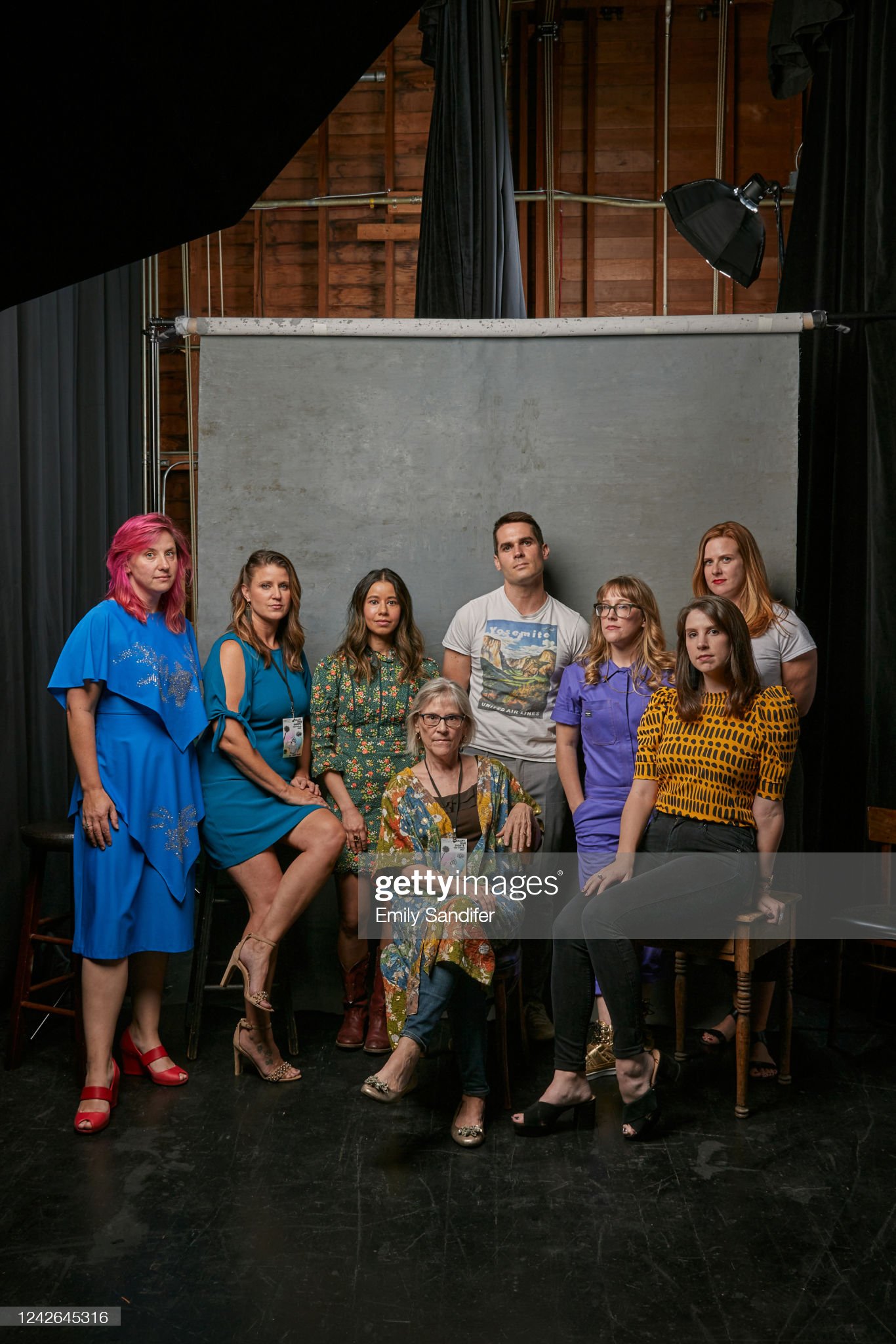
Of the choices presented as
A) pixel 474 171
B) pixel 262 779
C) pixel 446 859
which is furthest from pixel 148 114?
pixel 474 171

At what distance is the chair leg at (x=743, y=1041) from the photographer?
2740mm

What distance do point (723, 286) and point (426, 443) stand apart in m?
2.80

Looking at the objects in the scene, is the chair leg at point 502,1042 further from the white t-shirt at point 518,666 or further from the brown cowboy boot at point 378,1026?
the white t-shirt at point 518,666

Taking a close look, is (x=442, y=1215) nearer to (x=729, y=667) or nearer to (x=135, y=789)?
(x=135, y=789)

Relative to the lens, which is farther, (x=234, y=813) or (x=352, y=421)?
(x=352, y=421)

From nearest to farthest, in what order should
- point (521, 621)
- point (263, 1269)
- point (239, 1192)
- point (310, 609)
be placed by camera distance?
point (263, 1269)
point (239, 1192)
point (521, 621)
point (310, 609)

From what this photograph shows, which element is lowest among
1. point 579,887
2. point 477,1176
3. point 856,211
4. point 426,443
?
point 477,1176

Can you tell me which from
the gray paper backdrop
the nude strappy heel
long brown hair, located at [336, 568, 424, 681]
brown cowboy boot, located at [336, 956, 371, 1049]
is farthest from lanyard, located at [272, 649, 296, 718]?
brown cowboy boot, located at [336, 956, 371, 1049]

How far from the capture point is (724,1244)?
83.1 inches

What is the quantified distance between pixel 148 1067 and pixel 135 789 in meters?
0.82

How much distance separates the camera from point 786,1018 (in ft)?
9.62

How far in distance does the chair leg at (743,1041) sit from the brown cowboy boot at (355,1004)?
45.1 inches

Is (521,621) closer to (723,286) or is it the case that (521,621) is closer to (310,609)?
(310,609)

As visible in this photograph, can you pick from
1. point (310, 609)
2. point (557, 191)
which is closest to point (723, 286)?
point (557, 191)
